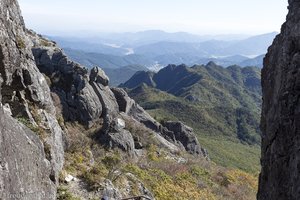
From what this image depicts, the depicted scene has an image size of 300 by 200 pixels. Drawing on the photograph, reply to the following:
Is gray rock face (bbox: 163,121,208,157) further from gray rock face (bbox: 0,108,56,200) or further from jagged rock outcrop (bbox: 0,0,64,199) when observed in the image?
gray rock face (bbox: 0,108,56,200)

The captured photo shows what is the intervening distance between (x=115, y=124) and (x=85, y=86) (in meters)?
4.28

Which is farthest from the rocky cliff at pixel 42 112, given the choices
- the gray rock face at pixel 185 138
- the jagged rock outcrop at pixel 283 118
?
the gray rock face at pixel 185 138

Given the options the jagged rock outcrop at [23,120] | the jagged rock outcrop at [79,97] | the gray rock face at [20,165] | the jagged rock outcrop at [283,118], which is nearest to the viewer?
the gray rock face at [20,165]

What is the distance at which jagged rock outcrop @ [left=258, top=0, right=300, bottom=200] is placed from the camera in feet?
32.7

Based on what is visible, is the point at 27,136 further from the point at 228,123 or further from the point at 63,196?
the point at 228,123

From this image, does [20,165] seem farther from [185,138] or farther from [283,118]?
[185,138]

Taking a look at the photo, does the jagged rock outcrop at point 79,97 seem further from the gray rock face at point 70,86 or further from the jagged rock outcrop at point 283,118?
the jagged rock outcrop at point 283,118

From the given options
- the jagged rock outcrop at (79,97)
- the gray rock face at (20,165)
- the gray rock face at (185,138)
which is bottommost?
the gray rock face at (185,138)

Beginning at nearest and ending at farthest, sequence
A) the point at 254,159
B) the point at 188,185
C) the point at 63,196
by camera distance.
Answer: the point at 63,196, the point at 188,185, the point at 254,159

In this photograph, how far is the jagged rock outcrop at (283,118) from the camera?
997cm

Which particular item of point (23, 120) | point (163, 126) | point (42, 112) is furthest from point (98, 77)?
point (23, 120)

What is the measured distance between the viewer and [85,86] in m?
35.3

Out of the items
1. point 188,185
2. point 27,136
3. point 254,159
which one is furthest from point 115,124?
point 254,159

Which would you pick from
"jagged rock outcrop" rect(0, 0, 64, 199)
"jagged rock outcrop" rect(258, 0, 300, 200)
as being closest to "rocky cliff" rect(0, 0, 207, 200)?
"jagged rock outcrop" rect(0, 0, 64, 199)
